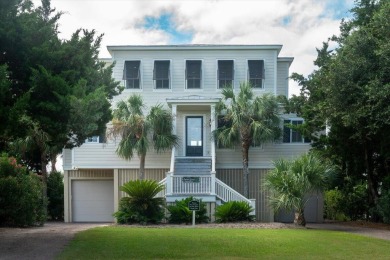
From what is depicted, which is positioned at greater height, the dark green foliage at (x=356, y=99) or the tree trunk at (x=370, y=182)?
the dark green foliage at (x=356, y=99)

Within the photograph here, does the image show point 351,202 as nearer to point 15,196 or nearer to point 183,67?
point 183,67

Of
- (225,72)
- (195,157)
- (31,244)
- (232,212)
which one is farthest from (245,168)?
(31,244)

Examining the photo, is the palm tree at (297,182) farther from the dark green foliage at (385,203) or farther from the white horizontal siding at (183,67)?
the white horizontal siding at (183,67)

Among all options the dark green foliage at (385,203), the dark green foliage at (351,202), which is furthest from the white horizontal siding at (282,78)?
the dark green foliage at (385,203)

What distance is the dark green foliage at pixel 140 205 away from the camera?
2316 cm

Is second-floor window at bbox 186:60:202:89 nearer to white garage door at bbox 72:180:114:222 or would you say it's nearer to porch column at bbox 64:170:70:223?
white garage door at bbox 72:180:114:222

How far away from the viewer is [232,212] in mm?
23844

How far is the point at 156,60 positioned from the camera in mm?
30547

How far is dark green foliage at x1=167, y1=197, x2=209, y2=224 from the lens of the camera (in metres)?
23.6

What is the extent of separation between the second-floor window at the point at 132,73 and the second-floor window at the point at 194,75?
255 centimetres

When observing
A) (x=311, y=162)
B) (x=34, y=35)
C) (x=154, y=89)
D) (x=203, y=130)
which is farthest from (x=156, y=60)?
(x=34, y=35)

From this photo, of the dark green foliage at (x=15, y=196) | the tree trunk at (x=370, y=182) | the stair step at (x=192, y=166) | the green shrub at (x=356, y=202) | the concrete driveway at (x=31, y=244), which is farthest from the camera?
the green shrub at (x=356, y=202)

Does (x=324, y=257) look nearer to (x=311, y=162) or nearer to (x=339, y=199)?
(x=311, y=162)

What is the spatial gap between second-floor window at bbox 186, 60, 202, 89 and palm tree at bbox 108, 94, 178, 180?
2592mm
